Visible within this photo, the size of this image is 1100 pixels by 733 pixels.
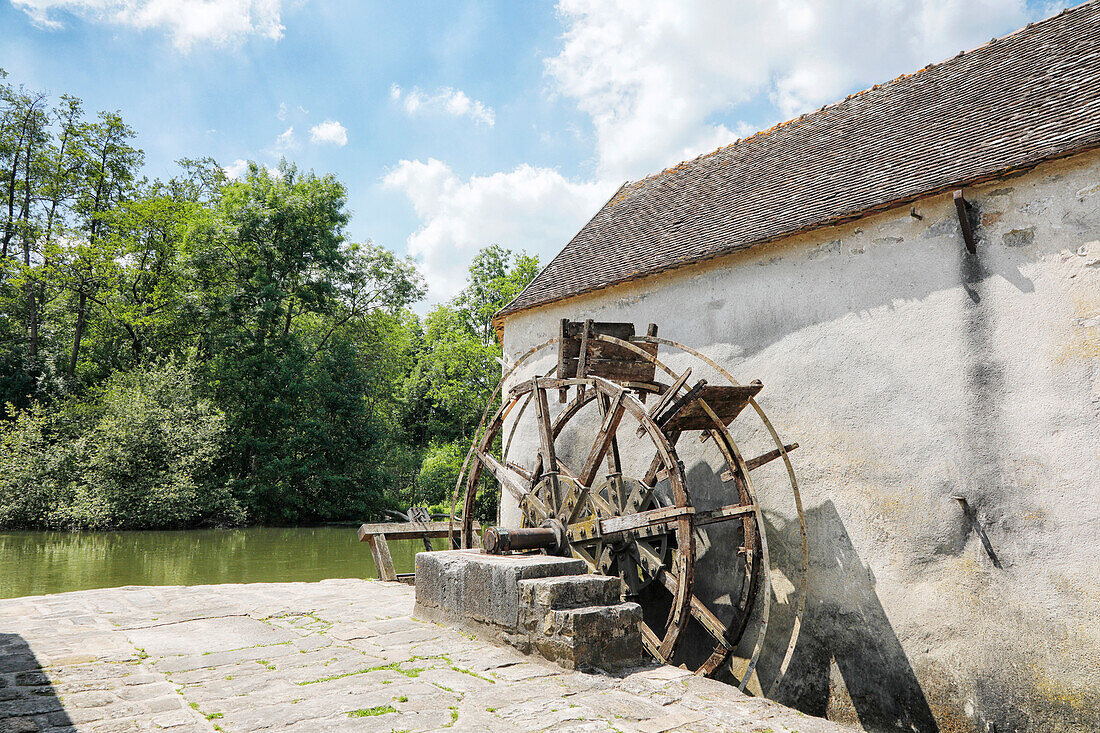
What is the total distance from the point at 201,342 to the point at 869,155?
2239 centimetres

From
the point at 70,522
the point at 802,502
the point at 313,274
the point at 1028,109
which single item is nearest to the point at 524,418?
the point at 802,502

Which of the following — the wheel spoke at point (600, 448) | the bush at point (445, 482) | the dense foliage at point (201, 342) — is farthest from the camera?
the bush at point (445, 482)

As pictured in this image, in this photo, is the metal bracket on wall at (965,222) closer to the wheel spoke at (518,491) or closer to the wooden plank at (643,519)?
the wooden plank at (643,519)

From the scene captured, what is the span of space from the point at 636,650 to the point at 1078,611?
3024mm

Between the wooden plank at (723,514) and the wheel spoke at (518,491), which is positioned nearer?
the wooden plank at (723,514)

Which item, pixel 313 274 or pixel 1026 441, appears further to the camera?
pixel 313 274

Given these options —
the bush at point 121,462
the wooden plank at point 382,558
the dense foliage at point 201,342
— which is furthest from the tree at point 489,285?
the wooden plank at point 382,558

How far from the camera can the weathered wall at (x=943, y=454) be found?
482 cm

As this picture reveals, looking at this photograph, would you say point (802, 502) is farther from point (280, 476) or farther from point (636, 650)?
point (280, 476)

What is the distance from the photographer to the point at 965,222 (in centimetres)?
545

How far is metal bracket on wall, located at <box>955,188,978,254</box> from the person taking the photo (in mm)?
5430

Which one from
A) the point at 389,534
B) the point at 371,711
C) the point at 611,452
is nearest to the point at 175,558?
the point at 389,534

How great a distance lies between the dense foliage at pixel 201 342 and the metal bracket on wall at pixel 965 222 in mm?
19318

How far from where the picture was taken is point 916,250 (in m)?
5.81
